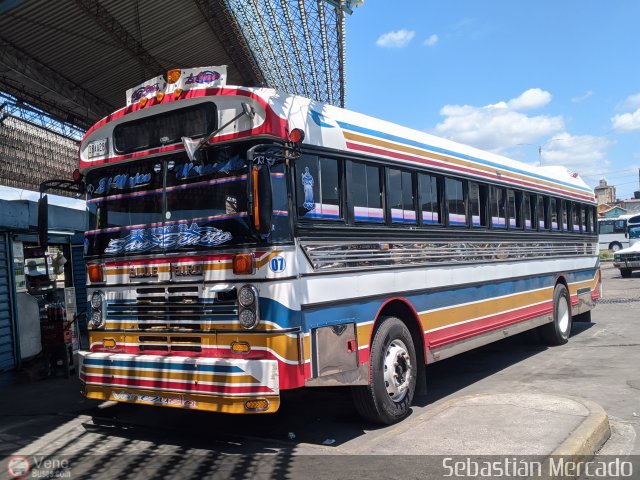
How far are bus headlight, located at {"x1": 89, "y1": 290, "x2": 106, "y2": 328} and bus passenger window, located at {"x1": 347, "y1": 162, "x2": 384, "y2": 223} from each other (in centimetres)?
264

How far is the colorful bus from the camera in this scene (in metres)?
5.06

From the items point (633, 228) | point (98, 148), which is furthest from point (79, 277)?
point (633, 228)

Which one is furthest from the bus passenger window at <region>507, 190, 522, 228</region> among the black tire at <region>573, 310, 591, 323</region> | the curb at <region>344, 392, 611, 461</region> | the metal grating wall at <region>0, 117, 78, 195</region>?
the metal grating wall at <region>0, 117, 78, 195</region>

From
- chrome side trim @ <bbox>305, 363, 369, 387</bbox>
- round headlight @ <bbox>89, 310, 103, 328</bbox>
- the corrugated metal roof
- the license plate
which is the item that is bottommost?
chrome side trim @ <bbox>305, 363, 369, 387</bbox>

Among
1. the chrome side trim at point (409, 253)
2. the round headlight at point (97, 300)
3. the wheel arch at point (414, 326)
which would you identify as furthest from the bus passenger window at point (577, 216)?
the round headlight at point (97, 300)

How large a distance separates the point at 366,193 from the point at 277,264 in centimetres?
160

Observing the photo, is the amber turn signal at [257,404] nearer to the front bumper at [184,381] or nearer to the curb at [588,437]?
the front bumper at [184,381]

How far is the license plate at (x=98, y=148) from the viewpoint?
6230 mm

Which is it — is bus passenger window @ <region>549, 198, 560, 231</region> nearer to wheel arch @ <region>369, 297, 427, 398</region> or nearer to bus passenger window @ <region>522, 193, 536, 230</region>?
bus passenger window @ <region>522, 193, 536, 230</region>

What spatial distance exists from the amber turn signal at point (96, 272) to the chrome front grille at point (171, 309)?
0.29 meters

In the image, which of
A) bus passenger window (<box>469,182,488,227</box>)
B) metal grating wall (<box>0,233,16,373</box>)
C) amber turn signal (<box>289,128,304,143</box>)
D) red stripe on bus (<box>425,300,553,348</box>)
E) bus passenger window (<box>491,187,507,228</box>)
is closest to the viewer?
amber turn signal (<box>289,128,304,143</box>)

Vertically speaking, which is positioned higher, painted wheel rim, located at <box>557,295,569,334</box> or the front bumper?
the front bumper

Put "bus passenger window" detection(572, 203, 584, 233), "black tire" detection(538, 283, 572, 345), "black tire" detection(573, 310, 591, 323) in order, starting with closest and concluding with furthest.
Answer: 1. "black tire" detection(538, 283, 572, 345)
2. "bus passenger window" detection(572, 203, 584, 233)
3. "black tire" detection(573, 310, 591, 323)

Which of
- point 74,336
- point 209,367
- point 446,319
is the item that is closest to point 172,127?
point 209,367
